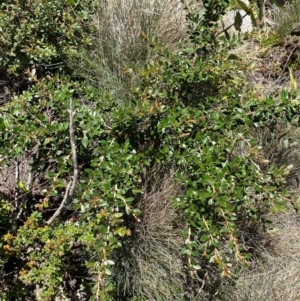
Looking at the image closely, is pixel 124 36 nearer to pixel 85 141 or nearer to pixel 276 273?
pixel 85 141

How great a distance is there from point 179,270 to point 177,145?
68 centimetres

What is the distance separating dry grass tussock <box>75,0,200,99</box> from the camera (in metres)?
2.52

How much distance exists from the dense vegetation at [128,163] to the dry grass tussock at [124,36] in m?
0.02

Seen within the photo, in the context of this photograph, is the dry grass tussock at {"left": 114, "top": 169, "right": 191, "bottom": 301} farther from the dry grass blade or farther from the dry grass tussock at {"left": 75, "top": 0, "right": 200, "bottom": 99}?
the dry grass tussock at {"left": 75, "top": 0, "right": 200, "bottom": 99}

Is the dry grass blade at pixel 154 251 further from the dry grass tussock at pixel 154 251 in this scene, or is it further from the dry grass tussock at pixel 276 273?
the dry grass tussock at pixel 276 273

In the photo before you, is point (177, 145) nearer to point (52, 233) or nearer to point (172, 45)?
point (52, 233)

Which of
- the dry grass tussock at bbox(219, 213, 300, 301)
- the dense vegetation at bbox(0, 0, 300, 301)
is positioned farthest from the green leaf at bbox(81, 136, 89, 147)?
the dry grass tussock at bbox(219, 213, 300, 301)

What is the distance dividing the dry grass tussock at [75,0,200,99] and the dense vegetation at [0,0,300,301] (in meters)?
0.02

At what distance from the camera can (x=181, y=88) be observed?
2.04 metres

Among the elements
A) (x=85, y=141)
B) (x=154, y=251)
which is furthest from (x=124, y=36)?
(x=154, y=251)

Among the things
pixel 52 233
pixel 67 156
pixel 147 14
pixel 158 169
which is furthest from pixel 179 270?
pixel 147 14

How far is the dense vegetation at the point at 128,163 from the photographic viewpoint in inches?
66.8

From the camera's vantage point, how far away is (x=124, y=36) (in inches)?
103

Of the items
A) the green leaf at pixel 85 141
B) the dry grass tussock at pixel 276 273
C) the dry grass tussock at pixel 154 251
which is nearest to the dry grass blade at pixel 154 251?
the dry grass tussock at pixel 154 251
